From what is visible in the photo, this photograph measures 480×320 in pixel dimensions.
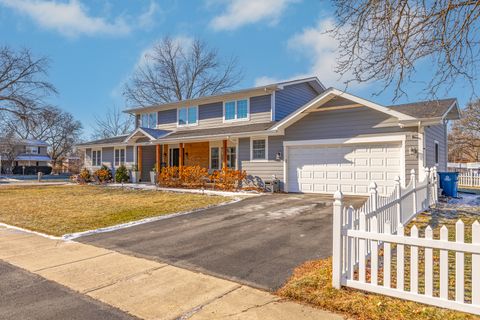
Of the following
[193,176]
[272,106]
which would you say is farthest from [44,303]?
[272,106]

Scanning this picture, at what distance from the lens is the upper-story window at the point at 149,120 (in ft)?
74.8

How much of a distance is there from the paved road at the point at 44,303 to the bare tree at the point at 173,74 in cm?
3162

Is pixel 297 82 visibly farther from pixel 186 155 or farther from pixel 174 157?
pixel 174 157

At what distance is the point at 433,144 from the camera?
13094 millimetres

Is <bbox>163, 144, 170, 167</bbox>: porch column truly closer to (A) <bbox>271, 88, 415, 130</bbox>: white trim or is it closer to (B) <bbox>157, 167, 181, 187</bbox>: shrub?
(B) <bbox>157, 167, 181, 187</bbox>: shrub

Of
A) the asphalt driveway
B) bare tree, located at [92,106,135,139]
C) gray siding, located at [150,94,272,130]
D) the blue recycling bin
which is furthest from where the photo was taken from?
bare tree, located at [92,106,135,139]

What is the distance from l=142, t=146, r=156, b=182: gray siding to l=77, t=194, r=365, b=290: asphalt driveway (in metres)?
13.3

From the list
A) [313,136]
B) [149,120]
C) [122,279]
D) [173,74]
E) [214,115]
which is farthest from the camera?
[173,74]

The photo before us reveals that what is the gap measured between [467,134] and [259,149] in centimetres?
3052

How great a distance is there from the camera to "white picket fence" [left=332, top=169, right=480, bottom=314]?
9.73 ft

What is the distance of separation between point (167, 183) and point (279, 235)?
1214 centimetres

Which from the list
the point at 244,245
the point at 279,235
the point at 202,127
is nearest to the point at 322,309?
the point at 244,245

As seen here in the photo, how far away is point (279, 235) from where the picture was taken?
21.9 feet

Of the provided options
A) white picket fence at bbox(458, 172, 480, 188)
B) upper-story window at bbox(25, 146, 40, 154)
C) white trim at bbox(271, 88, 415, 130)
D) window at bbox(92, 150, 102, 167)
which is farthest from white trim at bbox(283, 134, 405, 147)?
upper-story window at bbox(25, 146, 40, 154)
